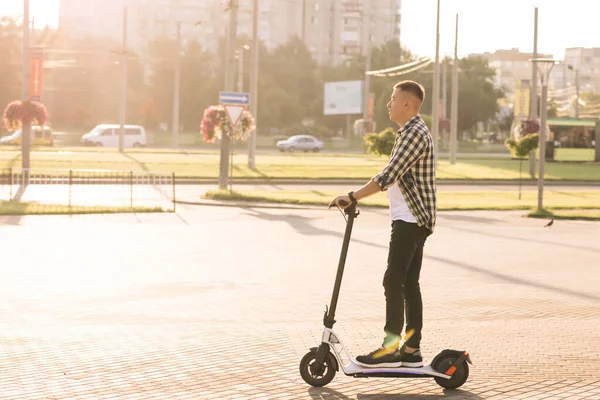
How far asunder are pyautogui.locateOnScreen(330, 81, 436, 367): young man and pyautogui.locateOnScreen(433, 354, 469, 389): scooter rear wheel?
0.46 ft

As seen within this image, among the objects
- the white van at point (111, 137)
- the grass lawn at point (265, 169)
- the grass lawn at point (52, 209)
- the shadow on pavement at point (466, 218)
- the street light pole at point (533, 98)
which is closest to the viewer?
the grass lawn at point (52, 209)

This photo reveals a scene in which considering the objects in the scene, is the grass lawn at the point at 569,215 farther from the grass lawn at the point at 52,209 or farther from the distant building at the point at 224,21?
the distant building at the point at 224,21

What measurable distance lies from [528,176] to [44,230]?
32109 mm

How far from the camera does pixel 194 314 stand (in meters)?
9.95

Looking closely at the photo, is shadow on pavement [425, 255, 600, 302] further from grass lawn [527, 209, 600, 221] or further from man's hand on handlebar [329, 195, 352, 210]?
grass lawn [527, 209, 600, 221]

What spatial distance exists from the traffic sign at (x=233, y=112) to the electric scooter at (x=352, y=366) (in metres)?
→ 25.0

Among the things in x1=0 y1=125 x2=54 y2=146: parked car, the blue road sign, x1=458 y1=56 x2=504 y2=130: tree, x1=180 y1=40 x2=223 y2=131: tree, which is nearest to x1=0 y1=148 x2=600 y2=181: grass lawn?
the blue road sign

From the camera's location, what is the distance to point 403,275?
22.6 ft

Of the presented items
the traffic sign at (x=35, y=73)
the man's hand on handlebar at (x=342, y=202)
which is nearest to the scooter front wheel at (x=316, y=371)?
the man's hand on handlebar at (x=342, y=202)

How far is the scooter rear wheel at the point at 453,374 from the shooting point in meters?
6.77

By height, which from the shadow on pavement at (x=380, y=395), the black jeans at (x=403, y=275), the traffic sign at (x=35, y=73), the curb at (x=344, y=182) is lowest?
the curb at (x=344, y=182)

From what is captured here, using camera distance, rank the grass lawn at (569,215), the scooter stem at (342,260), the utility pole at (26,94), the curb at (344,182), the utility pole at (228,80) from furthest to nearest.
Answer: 1. the curb at (344,182)
2. the utility pole at (26,94)
3. the utility pole at (228,80)
4. the grass lawn at (569,215)
5. the scooter stem at (342,260)

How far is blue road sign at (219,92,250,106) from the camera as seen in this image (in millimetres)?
31656

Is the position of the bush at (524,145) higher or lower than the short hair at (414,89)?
lower
